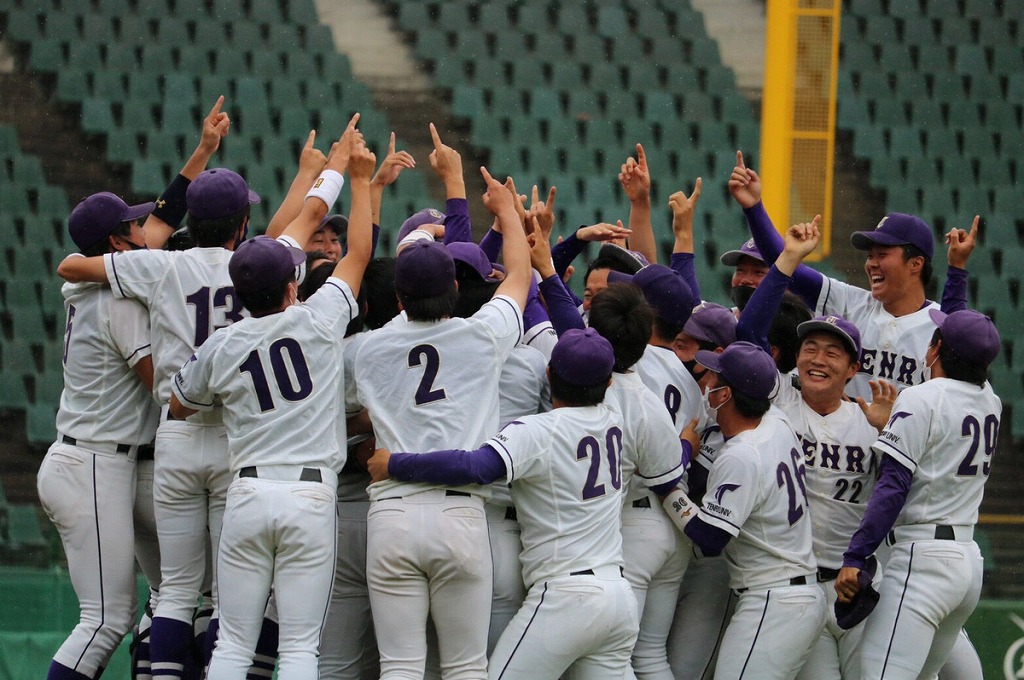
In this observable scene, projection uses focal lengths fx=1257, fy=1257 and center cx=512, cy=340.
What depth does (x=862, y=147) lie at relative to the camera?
1227cm

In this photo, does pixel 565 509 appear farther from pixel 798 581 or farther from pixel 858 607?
pixel 858 607

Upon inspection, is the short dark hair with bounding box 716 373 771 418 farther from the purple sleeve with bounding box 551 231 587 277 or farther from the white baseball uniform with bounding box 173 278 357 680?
the white baseball uniform with bounding box 173 278 357 680

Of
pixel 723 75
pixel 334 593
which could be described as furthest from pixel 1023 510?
pixel 334 593

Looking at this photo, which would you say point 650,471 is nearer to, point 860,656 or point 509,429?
point 509,429

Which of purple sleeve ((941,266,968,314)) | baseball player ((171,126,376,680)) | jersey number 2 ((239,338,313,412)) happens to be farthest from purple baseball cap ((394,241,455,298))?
purple sleeve ((941,266,968,314))

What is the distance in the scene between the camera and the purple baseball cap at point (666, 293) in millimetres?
4355

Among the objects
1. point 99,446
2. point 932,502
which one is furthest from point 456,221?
point 932,502

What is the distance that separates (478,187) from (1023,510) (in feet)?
18.6

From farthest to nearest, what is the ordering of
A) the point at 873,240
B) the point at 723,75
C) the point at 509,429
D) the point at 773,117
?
1. the point at 723,75
2. the point at 773,117
3. the point at 873,240
4. the point at 509,429

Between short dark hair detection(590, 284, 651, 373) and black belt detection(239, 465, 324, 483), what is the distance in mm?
995

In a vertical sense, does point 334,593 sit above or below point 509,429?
below

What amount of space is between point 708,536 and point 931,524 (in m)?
0.80

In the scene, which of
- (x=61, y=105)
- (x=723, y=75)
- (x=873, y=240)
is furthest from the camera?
(x=723, y=75)

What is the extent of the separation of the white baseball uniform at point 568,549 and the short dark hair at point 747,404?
0.47m
